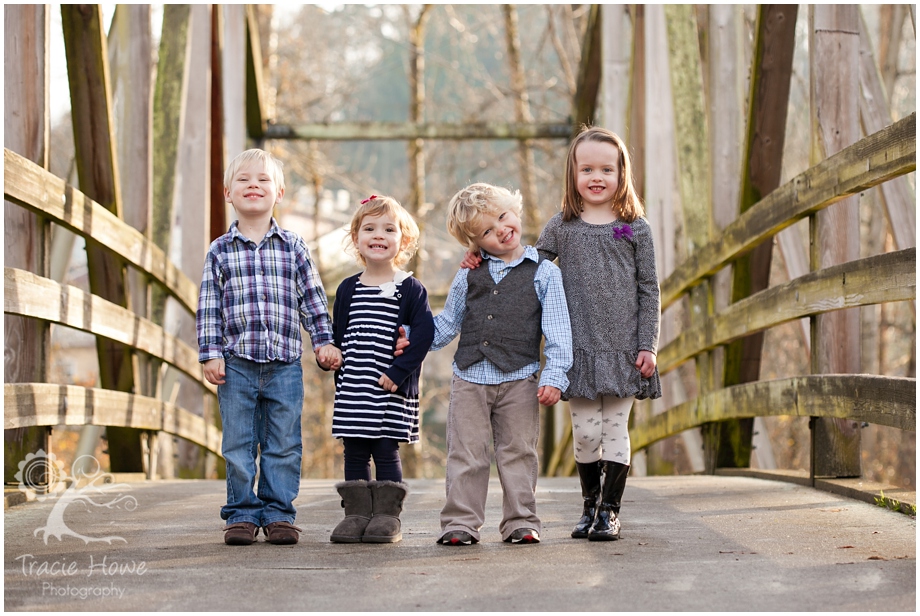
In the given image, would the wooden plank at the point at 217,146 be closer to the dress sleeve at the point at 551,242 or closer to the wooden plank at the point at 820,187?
the wooden plank at the point at 820,187

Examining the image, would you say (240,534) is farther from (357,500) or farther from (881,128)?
(881,128)

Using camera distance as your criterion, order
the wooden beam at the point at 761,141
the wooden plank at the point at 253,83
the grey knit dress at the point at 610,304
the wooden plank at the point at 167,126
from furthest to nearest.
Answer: the wooden plank at the point at 253,83 < the wooden plank at the point at 167,126 < the wooden beam at the point at 761,141 < the grey knit dress at the point at 610,304

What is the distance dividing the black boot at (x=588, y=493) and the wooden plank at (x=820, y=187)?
133 centimetres

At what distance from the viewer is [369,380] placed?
340cm

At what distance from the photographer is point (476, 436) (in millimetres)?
3395

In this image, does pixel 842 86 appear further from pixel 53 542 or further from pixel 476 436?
pixel 53 542

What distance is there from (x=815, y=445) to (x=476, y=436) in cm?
166

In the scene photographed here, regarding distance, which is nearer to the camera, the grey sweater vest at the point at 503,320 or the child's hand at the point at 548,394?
the child's hand at the point at 548,394

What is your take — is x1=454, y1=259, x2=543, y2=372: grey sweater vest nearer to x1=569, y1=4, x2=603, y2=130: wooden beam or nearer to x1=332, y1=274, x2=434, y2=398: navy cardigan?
x1=332, y1=274, x2=434, y2=398: navy cardigan

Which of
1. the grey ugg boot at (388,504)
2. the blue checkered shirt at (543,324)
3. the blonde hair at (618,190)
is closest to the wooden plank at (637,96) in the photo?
the blonde hair at (618,190)

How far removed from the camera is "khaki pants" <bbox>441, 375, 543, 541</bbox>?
10.9 feet

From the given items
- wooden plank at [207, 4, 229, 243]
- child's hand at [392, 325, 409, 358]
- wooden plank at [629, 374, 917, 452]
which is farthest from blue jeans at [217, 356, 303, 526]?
wooden plank at [207, 4, 229, 243]

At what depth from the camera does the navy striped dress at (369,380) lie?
3391mm

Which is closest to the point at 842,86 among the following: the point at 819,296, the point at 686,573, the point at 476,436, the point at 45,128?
the point at 819,296
